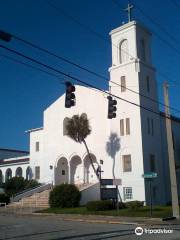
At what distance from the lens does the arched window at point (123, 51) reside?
4138 cm

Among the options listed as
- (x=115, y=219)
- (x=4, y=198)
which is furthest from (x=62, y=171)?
(x=115, y=219)

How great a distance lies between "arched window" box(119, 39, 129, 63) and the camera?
4138cm

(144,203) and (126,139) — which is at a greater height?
(126,139)

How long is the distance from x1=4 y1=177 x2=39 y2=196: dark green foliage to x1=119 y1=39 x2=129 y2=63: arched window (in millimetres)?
18034

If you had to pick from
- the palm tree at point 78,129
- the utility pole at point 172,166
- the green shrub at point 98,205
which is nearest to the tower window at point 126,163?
the palm tree at point 78,129

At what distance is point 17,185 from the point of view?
46.8 meters

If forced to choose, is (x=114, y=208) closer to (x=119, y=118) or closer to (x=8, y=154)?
(x=119, y=118)

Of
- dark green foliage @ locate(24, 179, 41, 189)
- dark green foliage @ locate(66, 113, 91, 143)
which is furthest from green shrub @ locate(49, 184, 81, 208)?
dark green foliage @ locate(24, 179, 41, 189)

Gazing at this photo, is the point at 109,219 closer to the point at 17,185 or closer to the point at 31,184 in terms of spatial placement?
the point at 31,184

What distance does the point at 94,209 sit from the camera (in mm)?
29766

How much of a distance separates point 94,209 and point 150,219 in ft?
20.9

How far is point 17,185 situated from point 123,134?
16.0m

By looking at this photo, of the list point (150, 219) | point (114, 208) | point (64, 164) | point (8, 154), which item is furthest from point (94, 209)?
point (8, 154)

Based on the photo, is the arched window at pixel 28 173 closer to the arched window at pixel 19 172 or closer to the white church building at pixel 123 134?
the arched window at pixel 19 172
